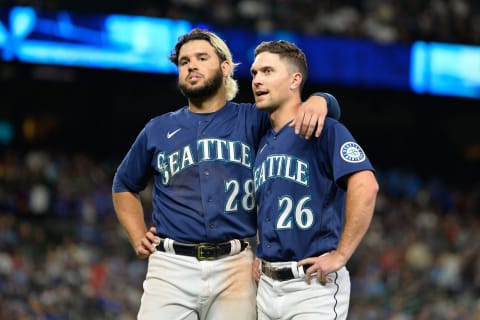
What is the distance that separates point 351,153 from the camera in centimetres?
443

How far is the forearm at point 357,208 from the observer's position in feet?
14.3

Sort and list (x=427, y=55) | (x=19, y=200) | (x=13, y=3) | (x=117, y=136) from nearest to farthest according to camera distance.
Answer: (x=19, y=200) < (x=13, y=3) < (x=427, y=55) < (x=117, y=136)

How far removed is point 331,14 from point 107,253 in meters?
6.00

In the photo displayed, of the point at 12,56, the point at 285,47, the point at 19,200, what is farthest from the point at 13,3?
the point at 285,47

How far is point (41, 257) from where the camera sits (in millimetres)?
12555

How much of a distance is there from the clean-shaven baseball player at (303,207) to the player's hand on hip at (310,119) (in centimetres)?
6

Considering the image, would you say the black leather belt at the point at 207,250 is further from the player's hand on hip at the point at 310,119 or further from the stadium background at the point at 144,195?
the stadium background at the point at 144,195

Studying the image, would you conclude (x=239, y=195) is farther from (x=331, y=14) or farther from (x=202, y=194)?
(x=331, y=14)

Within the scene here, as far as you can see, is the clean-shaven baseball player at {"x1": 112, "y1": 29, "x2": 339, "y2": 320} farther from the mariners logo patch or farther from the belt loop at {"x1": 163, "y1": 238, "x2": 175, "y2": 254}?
the mariners logo patch

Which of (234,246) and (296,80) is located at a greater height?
(296,80)

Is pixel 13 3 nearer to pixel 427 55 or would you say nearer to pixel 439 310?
pixel 427 55

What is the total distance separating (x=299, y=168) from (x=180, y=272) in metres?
0.77

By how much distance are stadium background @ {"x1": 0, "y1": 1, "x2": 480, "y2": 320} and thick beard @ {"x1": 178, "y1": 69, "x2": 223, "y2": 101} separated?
14.3 ft

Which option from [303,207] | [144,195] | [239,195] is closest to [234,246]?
[239,195]
